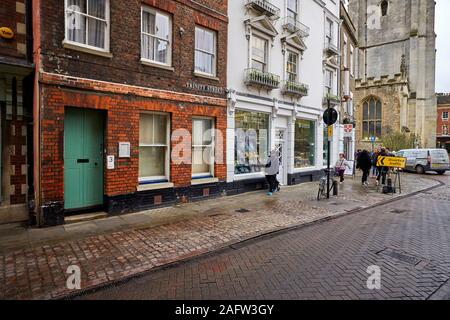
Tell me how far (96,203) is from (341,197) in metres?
8.91

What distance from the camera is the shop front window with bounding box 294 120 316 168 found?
15.0m

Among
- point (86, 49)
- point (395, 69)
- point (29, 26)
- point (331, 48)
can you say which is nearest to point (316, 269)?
point (86, 49)

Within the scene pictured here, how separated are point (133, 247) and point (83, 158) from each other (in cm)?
347

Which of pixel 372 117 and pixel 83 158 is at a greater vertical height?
pixel 372 117

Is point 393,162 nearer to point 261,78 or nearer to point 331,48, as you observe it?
point 261,78


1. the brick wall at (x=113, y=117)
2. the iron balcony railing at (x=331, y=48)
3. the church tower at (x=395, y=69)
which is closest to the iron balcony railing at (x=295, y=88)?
the iron balcony railing at (x=331, y=48)

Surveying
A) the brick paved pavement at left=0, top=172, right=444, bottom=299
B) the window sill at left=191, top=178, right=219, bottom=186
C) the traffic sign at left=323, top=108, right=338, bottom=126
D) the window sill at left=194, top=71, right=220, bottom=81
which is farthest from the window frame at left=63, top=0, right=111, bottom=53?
the traffic sign at left=323, top=108, right=338, bottom=126

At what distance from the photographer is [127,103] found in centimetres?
807

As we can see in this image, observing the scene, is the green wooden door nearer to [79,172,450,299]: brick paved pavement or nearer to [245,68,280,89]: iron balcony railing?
[79,172,450,299]: brick paved pavement

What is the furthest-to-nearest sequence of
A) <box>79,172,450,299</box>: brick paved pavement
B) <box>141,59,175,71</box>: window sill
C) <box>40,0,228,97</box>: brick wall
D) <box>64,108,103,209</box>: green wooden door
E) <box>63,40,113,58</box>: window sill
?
<box>141,59,175,71</box>: window sill → <box>64,108,103,209</box>: green wooden door → <box>63,40,113,58</box>: window sill → <box>40,0,228,97</box>: brick wall → <box>79,172,450,299</box>: brick paved pavement

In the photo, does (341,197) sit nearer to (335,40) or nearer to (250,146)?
(250,146)

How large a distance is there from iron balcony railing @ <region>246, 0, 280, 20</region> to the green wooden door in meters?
7.82
